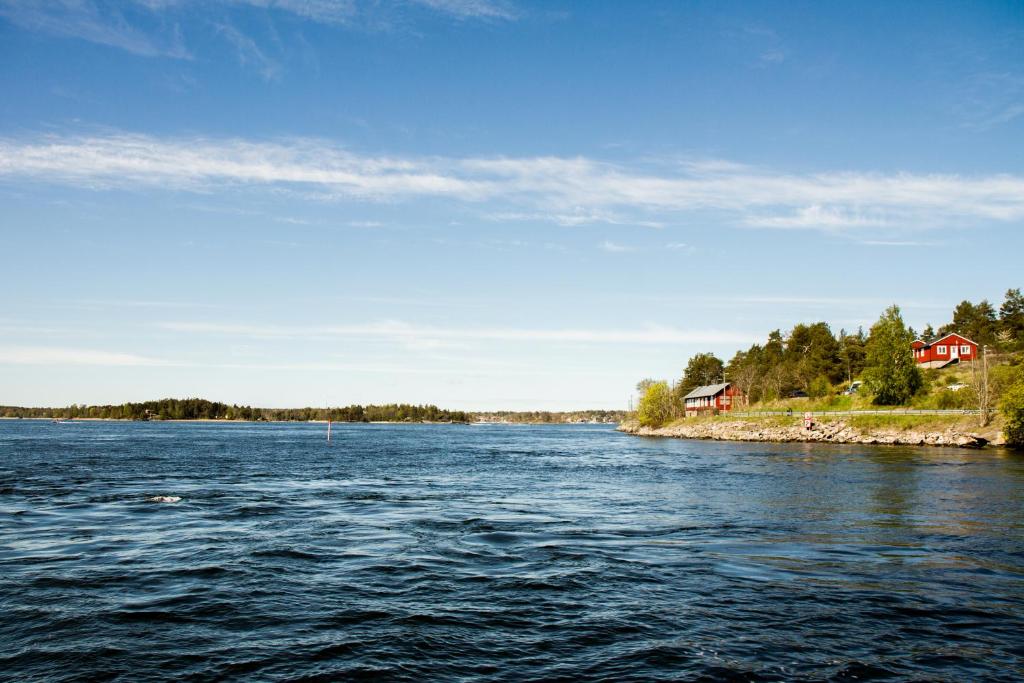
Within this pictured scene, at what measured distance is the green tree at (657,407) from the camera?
6353 inches

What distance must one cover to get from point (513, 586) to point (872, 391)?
361ft

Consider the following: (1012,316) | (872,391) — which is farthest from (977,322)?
(872,391)

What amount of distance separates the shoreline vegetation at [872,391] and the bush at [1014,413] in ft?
0.27

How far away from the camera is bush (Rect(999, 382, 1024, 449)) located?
68438 millimetres

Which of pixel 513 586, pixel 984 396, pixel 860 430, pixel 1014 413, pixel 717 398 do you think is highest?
pixel 717 398

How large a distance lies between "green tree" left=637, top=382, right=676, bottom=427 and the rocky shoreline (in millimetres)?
11172

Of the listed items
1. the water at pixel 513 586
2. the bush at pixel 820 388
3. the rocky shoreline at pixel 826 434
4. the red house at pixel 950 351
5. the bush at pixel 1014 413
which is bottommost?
the water at pixel 513 586

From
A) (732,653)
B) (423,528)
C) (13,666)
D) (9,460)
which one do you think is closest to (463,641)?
(732,653)

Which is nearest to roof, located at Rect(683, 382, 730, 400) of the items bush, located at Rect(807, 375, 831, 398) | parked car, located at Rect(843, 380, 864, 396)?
bush, located at Rect(807, 375, 831, 398)

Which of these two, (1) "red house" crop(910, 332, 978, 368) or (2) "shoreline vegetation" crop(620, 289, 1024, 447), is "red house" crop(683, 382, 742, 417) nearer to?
(2) "shoreline vegetation" crop(620, 289, 1024, 447)

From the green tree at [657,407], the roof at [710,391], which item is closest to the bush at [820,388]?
the roof at [710,391]

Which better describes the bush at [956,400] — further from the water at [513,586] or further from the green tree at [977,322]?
the water at [513,586]

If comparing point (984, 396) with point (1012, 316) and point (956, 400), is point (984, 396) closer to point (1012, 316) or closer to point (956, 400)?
point (956, 400)

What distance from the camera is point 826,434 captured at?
330 feet
